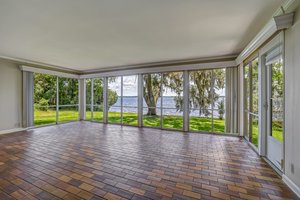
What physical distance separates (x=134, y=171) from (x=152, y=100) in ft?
12.9

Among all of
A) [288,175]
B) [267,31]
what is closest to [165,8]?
[267,31]

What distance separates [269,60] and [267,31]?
1.94ft

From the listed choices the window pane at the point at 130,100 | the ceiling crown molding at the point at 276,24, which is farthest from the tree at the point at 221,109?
the window pane at the point at 130,100

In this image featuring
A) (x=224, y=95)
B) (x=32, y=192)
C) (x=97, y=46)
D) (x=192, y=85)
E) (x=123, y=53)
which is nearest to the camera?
(x=32, y=192)

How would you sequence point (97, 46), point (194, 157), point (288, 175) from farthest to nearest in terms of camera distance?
1. point (97, 46)
2. point (194, 157)
3. point (288, 175)

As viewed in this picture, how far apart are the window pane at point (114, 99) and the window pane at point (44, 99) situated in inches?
92.2

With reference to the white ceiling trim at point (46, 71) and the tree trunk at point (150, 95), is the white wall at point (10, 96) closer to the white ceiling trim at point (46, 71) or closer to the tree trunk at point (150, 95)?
the white ceiling trim at point (46, 71)

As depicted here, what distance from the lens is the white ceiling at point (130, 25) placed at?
7.20 feet

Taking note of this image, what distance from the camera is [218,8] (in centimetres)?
228

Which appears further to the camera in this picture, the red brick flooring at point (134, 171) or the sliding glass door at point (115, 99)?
the sliding glass door at point (115, 99)

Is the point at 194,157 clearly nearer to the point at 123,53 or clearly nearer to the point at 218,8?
the point at 218,8

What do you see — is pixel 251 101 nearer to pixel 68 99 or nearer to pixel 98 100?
pixel 98 100

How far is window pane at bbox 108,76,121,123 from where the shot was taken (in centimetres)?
699

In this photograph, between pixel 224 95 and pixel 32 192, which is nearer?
pixel 32 192
